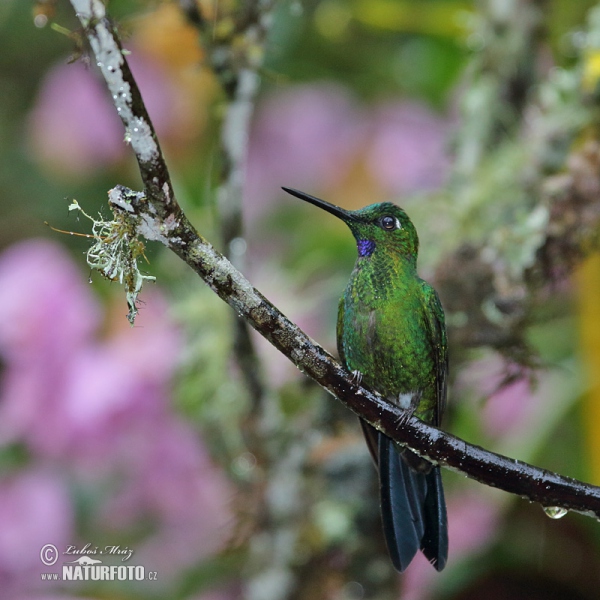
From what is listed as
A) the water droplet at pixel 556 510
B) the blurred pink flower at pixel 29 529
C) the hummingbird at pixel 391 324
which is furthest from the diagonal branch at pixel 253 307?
the blurred pink flower at pixel 29 529

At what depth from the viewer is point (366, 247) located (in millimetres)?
736

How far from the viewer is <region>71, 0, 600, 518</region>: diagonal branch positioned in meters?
0.46

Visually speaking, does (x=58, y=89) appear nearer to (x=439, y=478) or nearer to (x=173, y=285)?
(x=173, y=285)

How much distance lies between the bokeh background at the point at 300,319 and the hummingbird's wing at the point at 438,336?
0.12m

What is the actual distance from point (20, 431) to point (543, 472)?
891 mm

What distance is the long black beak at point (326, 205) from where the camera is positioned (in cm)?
52

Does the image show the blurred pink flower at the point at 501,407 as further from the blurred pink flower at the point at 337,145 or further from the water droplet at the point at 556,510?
the water droplet at the point at 556,510

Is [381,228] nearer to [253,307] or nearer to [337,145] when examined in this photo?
[253,307]

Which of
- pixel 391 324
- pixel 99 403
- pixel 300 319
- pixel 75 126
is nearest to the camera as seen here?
pixel 391 324

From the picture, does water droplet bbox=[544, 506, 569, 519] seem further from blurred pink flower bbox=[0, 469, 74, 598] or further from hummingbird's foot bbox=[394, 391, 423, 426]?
blurred pink flower bbox=[0, 469, 74, 598]

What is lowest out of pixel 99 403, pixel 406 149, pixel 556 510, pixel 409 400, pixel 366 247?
pixel 556 510

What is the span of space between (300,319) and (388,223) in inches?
24.0

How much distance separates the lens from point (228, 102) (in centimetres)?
82

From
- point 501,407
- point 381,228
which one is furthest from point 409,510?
point 501,407
